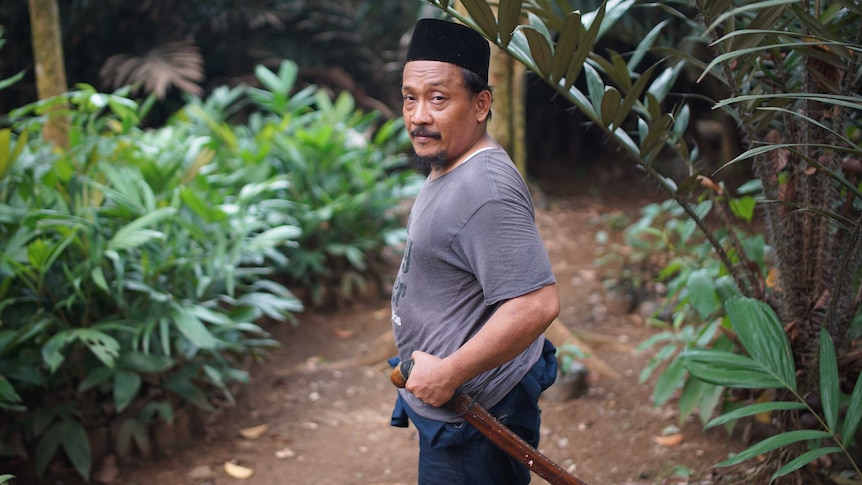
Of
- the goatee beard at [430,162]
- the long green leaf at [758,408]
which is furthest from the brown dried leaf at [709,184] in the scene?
the goatee beard at [430,162]

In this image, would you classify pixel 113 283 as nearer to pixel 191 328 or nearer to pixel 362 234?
→ pixel 191 328

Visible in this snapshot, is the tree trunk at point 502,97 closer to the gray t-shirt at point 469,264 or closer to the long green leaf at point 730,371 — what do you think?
the long green leaf at point 730,371

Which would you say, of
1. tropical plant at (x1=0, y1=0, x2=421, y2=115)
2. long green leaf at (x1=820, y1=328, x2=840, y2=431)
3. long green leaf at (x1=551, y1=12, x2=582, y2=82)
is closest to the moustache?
long green leaf at (x1=551, y1=12, x2=582, y2=82)

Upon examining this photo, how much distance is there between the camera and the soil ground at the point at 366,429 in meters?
3.14

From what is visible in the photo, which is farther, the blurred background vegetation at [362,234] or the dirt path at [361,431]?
the dirt path at [361,431]

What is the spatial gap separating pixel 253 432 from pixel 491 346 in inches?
85.9

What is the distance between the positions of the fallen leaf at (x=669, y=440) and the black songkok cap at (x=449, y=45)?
206cm

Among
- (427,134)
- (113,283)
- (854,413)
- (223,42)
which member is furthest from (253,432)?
(223,42)

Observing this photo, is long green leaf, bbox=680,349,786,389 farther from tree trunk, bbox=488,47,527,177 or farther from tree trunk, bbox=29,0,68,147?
tree trunk, bbox=29,0,68,147

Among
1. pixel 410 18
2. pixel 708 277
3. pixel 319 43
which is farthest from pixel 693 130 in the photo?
pixel 708 277

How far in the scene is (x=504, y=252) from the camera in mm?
1678

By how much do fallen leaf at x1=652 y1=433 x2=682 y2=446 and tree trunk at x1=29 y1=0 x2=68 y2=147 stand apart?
3087mm

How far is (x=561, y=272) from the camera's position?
5.48 meters

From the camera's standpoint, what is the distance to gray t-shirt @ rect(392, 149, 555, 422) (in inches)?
66.2
